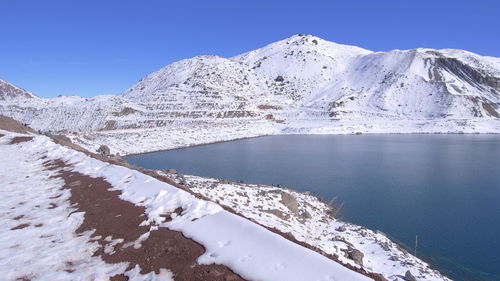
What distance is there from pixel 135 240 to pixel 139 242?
0.56 feet

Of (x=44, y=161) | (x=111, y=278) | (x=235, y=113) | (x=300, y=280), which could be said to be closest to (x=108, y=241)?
(x=111, y=278)

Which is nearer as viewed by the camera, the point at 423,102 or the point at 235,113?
the point at 235,113

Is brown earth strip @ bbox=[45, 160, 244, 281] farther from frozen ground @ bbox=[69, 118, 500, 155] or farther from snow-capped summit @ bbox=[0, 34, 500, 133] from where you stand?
snow-capped summit @ bbox=[0, 34, 500, 133]

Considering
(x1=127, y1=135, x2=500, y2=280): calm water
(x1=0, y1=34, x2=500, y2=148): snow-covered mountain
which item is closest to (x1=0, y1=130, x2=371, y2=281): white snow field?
(x1=127, y1=135, x2=500, y2=280): calm water

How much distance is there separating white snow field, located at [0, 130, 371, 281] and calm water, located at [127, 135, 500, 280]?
10.2 m

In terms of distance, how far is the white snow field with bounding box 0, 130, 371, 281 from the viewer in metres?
5.80

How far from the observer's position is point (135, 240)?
7422 millimetres

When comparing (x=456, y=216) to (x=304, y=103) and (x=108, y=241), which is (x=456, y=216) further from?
(x=304, y=103)


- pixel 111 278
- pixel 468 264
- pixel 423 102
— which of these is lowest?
pixel 468 264

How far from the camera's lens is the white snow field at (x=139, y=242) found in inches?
229

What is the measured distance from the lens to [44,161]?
18.4 meters

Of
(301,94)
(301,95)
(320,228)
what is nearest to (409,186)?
(320,228)

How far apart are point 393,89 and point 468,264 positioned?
4402 inches

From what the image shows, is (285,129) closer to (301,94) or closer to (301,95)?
(301,95)
